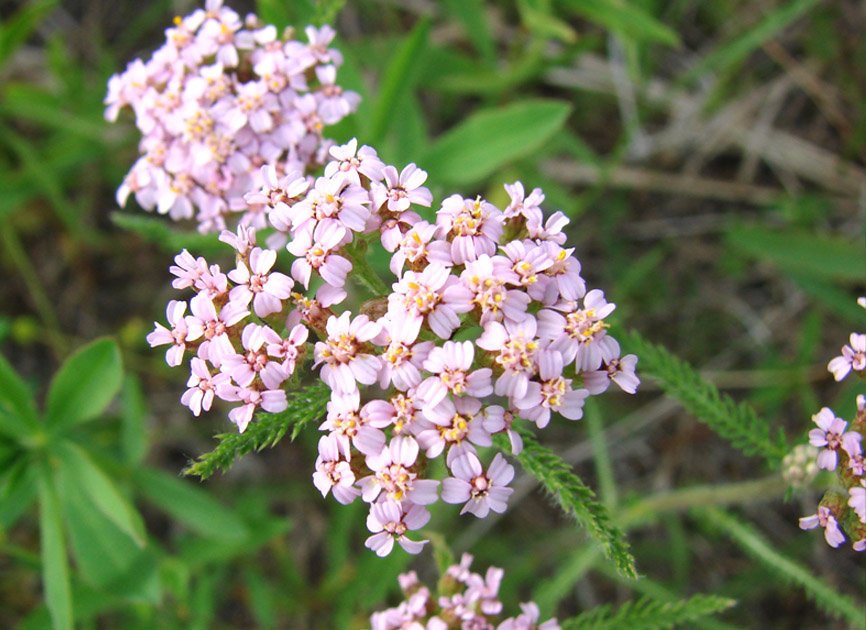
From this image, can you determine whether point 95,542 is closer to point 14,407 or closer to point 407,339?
point 14,407

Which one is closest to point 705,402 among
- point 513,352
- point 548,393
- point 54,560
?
point 548,393

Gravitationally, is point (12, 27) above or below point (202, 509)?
above

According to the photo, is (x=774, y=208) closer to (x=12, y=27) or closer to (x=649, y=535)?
(x=649, y=535)

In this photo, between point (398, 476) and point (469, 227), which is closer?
point (398, 476)

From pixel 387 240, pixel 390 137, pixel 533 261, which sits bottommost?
pixel 533 261

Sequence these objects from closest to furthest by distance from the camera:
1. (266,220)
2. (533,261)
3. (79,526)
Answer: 1. (533,261)
2. (266,220)
3. (79,526)

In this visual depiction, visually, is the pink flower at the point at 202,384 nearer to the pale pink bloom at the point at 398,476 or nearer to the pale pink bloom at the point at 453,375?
the pale pink bloom at the point at 398,476

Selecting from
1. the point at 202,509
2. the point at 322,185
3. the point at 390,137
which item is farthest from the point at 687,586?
the point at 322,185

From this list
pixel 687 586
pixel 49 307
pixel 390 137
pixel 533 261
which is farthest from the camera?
pixel 49 307
